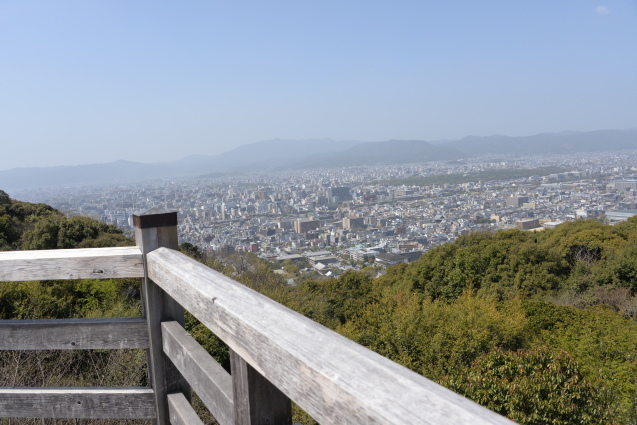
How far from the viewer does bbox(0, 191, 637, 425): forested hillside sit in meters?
4.72

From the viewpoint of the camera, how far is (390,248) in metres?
29.0

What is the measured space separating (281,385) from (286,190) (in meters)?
50.5

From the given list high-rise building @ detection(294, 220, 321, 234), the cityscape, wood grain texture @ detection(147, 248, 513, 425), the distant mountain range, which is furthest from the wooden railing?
the distant mountain range

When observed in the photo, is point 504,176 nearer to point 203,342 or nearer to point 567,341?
point 567,341

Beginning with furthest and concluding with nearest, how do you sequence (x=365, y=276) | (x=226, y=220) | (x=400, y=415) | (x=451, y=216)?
1. (x=451, y=216)
2. (x=226, y=220)
3. (x=365, y=276)
4. (x=400, y=415)

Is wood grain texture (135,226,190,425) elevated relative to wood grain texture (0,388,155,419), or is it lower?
elevated

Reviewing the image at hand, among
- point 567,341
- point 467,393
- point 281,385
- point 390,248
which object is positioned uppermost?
point 281,385

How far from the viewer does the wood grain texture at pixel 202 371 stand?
3.14ft

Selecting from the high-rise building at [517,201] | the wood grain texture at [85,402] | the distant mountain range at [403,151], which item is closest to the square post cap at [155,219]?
the wood grain texture at [85,402]

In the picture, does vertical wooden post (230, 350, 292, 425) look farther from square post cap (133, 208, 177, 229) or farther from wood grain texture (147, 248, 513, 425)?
square post cap (133, 208, 177, 229)

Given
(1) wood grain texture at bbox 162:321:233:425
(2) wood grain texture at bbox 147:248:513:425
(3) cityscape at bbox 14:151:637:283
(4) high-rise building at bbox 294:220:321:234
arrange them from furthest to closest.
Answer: (4) high-rise building at bbox 294:220:321:234
(3) cityscape at bbox 14:151:637:283
(1) wood grain texture at bbox 162:321:233:425
(2) wood grain texture at bbox 147:248:513:425

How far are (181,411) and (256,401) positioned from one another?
1.98 ft

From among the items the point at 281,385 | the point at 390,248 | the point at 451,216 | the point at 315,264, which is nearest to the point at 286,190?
the point at 451,216

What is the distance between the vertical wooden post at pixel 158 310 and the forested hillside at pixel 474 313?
1840 mm
